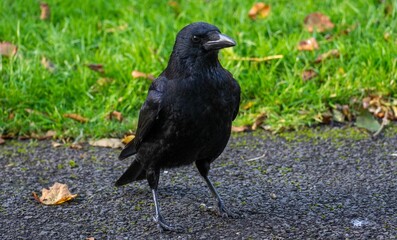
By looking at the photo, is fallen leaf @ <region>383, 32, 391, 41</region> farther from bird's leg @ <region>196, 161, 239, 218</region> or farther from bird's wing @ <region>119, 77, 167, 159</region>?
bird's wing @ <region>119, 77, 167, 159</region>

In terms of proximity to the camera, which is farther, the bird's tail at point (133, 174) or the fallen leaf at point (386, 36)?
the fallen leaf at point (386, 36)

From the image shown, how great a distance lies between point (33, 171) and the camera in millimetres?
5473

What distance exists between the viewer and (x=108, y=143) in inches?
234

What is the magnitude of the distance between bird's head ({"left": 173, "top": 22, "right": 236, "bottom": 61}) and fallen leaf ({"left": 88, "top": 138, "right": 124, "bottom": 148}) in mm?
1624

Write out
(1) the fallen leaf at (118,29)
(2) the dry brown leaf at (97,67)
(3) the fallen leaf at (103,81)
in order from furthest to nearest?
(1) the fallen leaf at (118,29), (2) the dry brown leaf at (97,67), (3) the fallen leaf at (103,81)

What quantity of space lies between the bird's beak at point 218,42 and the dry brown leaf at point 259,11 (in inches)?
121

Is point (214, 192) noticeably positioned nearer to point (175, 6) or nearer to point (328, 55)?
point (328, 55)

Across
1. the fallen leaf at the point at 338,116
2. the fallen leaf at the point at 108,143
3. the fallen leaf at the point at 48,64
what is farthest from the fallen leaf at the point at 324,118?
the fallen leaf at the point at 48,64

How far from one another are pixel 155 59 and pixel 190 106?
2.49 meters

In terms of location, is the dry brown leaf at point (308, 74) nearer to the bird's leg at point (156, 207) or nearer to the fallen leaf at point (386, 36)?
the fallen leaf at point (386, 36)

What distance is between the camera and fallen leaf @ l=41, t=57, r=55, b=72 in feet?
22.1

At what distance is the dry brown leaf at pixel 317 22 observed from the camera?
23.1ft

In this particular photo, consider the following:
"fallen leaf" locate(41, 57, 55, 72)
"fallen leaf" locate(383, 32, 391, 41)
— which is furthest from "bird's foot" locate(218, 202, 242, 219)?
"fallen leaf" locate(383, 32, 391, 41)

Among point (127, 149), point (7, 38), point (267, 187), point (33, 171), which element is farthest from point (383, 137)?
point (7, 38)
